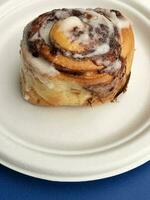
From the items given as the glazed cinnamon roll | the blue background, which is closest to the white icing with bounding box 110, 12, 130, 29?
the glazed cinnamon roll

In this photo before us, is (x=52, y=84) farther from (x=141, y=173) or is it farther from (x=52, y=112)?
(x=141, y=173)

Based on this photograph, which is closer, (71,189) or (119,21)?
(71,189)

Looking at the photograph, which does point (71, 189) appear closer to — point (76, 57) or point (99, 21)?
point (76, 57)

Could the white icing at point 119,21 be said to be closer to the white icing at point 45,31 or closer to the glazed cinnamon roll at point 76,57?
the glazed cinnamon roll at point 76,57

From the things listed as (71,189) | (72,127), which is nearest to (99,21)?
(72,127)

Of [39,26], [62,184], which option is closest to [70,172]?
[62,184]

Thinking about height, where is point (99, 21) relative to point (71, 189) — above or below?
above

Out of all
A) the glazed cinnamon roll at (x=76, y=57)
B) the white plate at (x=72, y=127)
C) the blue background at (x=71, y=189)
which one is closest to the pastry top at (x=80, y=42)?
the glazed cinnamon roll at (x=76, y=57)
